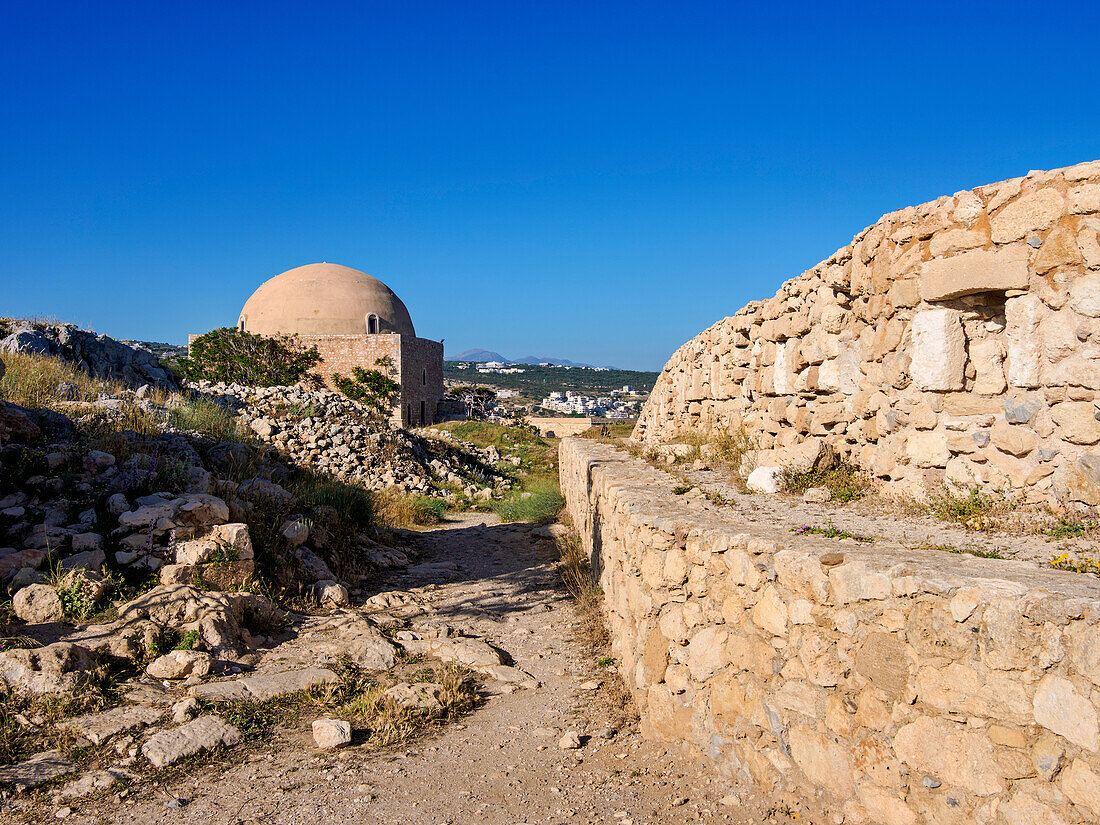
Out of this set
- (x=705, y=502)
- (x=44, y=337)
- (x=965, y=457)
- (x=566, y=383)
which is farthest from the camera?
(x=566, y=383)

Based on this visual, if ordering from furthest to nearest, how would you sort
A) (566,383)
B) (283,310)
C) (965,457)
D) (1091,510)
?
(566,383), (283,310), (965,457), (1091,510)

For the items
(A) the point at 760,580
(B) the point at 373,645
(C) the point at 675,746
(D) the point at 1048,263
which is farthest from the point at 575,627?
(D) the point at 1048,263

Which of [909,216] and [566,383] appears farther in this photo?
[566,383]

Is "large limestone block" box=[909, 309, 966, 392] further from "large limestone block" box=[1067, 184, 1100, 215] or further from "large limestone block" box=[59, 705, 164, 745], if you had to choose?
"large limestone block" box=[59, 705, 164, 745]

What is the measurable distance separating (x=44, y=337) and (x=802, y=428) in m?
11.6

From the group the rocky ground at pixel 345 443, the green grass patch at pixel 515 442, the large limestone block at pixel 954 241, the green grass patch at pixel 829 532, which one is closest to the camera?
the green grass patch at pixel 829 532

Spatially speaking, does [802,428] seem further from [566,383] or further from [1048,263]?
[566,383]

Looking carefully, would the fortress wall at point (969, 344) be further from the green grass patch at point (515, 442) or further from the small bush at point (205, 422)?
the green grass patch at point (515, 442)

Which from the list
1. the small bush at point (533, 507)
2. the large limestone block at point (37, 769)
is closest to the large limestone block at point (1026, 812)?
the large limestone block at point (37, 769)

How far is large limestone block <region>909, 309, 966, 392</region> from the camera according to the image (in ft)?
11.5

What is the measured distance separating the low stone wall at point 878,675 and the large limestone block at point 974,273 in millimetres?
1510

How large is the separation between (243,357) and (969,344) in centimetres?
2732

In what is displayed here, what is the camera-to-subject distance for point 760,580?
9.24 feet

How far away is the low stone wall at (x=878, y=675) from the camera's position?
1898 millimetres
